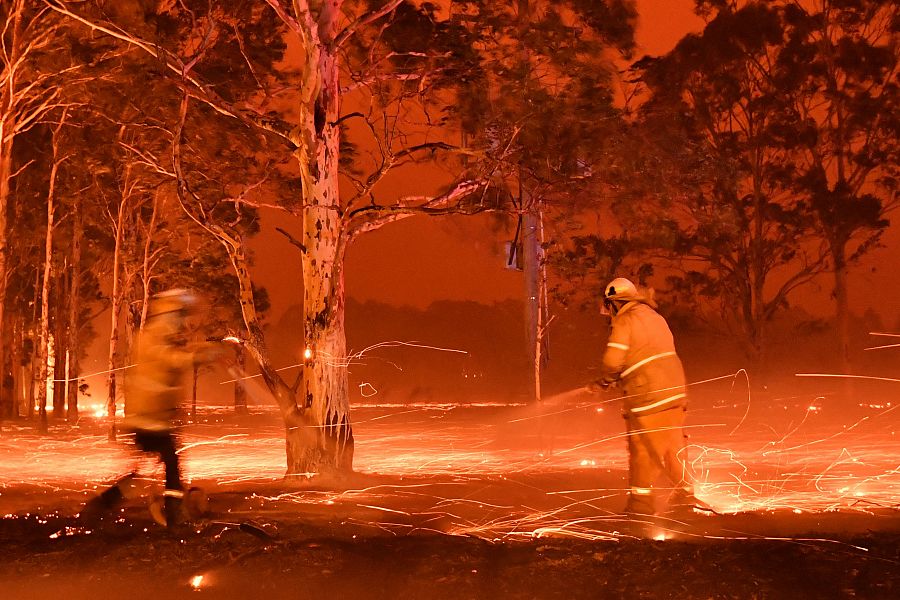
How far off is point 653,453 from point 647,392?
0.50 metres

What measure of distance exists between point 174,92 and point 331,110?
17.8ft

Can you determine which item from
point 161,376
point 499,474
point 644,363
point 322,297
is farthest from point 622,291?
point 499,474

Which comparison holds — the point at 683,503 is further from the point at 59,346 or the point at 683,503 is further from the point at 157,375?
the point at 59,346

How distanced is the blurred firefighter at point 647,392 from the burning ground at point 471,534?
333 millimetres

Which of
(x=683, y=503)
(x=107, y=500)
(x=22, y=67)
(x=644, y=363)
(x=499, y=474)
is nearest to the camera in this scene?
(x=644, y=363)

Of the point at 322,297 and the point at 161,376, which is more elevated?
the point at 322,297

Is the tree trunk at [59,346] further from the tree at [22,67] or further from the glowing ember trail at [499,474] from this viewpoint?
the tree at [22,67]

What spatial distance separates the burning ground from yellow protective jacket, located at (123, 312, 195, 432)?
2.37 ft

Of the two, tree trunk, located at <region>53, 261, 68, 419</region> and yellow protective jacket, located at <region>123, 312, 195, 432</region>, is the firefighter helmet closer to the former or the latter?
yellow protective jacket, located at <region>123, 312, 195, 432</region>

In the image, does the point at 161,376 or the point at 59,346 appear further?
the point at 59,346

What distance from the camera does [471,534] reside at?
7598 millimetres

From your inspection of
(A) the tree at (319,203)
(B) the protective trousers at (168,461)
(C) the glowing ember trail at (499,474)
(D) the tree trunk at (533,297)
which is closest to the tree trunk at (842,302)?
(C) the glowing ember trail at (499,474)

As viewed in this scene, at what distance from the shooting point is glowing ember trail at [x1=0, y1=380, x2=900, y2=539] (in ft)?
28.8

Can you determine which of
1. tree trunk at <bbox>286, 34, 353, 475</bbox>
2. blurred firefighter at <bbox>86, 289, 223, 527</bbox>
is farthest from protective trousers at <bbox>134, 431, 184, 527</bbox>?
tree trunk at <bbox>286, 34, 353, 475</bbox>
